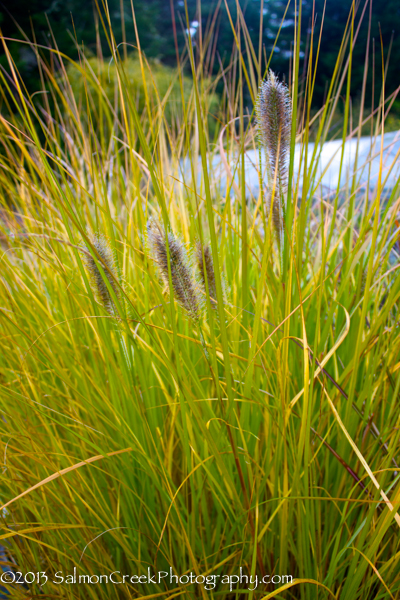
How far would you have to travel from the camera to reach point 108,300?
0.79 metres

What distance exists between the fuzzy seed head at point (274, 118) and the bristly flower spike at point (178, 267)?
237mm

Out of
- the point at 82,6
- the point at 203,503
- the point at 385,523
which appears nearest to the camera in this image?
the point at 385,523

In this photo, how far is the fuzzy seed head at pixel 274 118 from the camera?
2.45 feet

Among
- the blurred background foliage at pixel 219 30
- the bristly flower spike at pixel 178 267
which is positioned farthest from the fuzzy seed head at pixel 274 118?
the blurred background foliage at pixel 219 30

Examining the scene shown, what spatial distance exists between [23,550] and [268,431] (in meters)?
0.69

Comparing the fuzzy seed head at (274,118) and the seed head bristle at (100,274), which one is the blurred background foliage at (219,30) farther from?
the seed head bristle at (100,274)

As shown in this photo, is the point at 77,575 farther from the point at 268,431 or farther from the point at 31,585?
the point at 268,431

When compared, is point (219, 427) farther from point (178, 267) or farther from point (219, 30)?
point (219, 30)

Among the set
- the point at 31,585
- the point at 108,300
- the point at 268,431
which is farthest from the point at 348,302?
the point at 31,585

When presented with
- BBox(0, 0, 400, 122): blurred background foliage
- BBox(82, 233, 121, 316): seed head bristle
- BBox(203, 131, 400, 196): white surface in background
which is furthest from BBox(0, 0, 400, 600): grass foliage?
BBox(0, 0, 400, 122): blurred background foliage

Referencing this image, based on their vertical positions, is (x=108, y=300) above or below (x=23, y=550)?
above

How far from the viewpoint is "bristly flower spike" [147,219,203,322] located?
0.72 m

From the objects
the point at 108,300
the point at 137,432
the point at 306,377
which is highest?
the point at 108,300

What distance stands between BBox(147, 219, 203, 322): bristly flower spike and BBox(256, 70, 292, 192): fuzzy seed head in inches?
9.3
